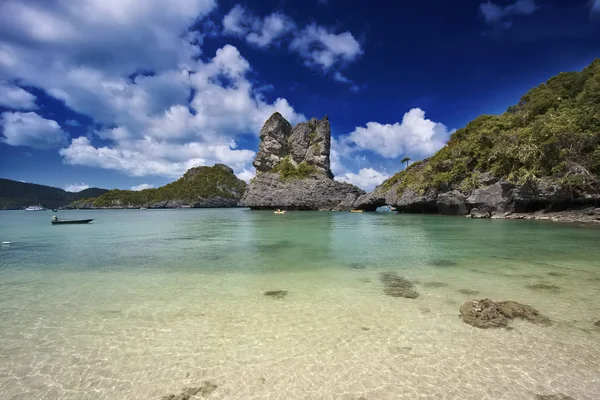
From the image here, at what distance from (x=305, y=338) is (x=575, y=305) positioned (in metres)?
6.29

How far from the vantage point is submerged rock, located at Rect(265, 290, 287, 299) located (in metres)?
7.70

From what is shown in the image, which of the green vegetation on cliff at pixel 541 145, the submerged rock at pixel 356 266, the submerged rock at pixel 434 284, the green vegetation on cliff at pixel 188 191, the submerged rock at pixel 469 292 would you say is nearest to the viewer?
the submerged rock at pixel 469 292

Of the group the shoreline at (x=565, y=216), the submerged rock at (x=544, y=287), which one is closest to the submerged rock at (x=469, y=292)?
the submerged rock at (x=544, y=287)

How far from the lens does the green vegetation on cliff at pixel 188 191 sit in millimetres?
165113

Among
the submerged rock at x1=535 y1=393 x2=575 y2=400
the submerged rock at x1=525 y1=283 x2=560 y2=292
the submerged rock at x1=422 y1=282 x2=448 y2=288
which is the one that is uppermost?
the submerged rock at x1=535 y1=393 x2=575 y2=400

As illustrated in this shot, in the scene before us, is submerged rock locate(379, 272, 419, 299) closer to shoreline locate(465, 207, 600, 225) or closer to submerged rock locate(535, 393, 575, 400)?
submerged rock locate(535, 393, 575, 400)

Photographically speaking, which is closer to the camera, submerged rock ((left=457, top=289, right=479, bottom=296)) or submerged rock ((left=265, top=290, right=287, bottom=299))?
submerged rock ((left=457, top=289, right=479, bottom=296))

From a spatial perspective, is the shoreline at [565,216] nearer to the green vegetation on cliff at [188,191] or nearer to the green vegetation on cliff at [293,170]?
the green vegetation on cliff at [293,170]

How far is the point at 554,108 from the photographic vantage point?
37.6 m

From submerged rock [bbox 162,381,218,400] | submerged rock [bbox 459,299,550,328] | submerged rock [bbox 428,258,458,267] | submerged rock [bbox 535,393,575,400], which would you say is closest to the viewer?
submerged rock [bbox 535,393,575,400]

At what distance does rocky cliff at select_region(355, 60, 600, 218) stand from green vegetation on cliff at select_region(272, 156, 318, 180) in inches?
1543

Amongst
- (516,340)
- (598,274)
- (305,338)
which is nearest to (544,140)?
(598,274)

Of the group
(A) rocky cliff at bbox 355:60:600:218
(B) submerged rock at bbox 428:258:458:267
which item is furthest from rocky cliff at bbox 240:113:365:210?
(B) submerged rock at bbox 428:258:458:267

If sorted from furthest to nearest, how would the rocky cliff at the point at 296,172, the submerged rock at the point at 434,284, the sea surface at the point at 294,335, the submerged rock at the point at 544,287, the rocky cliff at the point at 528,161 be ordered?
the rocky cliff at the point at 296,172 → the rocky cliff at the point at 528,161 → the submerged rock at the point at 434,284 → the submerged rock at the point at 544,287 → the sea surface at the point at 294,335
